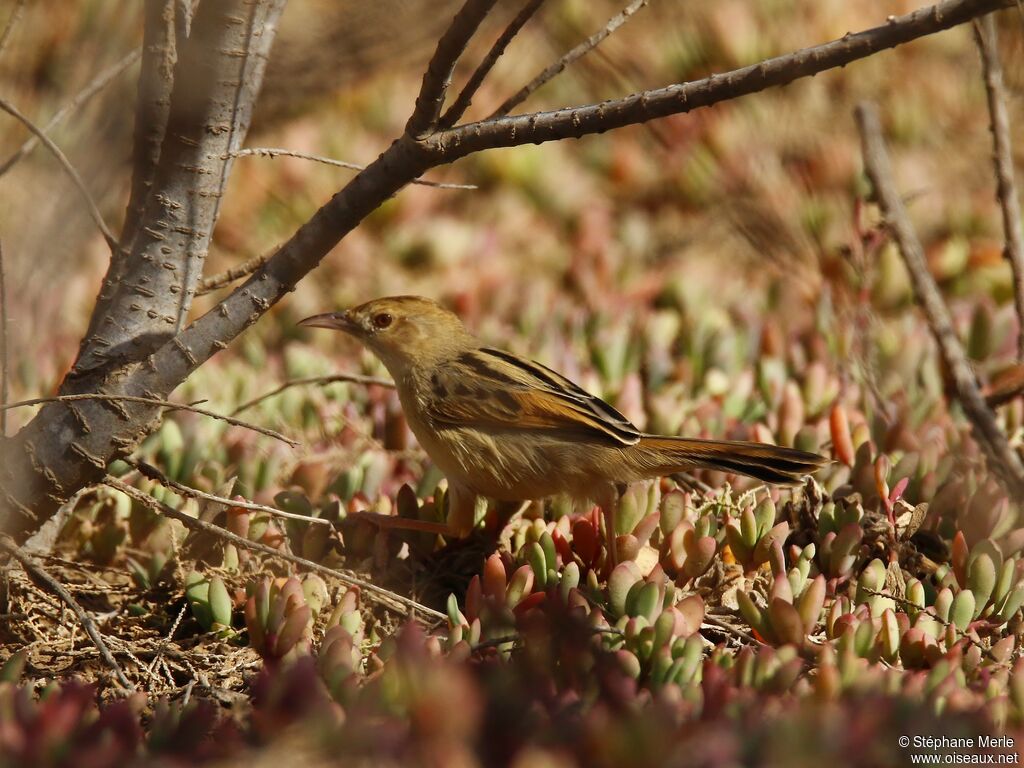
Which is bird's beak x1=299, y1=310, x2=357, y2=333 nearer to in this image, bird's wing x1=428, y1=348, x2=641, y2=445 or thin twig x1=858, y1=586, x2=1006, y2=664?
bird's wing x1=428, y1=348, x2=641, y2=445

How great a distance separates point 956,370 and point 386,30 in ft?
16.5

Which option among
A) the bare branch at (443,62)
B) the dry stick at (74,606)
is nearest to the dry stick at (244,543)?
the dry stick at (74,606)

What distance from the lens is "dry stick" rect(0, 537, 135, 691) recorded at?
127 inches

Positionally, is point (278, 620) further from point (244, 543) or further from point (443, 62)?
point (443, 62)

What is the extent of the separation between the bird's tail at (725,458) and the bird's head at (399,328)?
107 cm

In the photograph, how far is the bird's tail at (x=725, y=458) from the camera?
404 cm

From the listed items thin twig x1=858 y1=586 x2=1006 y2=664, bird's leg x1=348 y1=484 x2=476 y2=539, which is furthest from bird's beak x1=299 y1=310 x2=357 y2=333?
thin twig x1=858 y1=586 x2=1006 y2=664

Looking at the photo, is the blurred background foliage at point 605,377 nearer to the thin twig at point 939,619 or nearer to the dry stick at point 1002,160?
the thin twig at point 939,619

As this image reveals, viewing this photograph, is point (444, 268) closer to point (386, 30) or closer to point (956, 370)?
point (386, 30)

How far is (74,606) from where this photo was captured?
3.35m

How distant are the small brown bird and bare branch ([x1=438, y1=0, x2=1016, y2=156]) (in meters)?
1.42

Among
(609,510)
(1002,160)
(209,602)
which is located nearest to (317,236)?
(209,602)

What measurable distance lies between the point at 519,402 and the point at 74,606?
1815mm

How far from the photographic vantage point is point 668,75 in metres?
8.66
